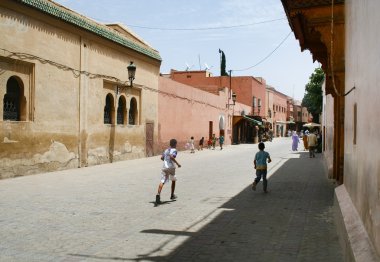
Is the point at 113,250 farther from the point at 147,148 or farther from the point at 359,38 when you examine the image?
the point at 147,148

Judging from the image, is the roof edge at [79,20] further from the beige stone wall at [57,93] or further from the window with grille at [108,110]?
the window with grille at [108,110]

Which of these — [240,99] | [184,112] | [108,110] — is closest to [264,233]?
[108,110]

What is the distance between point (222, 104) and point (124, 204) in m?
32.1

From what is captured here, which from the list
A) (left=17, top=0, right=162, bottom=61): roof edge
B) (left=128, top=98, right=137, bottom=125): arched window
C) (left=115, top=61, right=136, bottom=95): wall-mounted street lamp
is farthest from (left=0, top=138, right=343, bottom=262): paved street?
(left=128, top=98, right=137, bottom=125): arched window

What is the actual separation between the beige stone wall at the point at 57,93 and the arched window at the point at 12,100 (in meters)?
0.20

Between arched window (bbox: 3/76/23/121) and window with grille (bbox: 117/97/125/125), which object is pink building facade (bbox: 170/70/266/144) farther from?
arched window (bbox: 3/76/23/121)

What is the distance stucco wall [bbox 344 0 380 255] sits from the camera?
3.65 m

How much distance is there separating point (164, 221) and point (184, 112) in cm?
2216

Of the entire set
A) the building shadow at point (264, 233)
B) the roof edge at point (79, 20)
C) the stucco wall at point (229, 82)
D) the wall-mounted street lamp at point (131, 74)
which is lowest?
the building shadow at point (264, 233)

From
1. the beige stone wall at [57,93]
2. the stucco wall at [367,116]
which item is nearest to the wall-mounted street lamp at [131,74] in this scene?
the beige stone wall at [57,93]

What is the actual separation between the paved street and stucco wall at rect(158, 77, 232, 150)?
41.5 feet

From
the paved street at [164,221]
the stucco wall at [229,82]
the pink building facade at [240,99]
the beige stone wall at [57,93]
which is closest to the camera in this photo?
the paved street at [164,221]

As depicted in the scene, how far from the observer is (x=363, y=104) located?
463cm

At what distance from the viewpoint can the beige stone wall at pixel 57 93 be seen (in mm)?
13070
